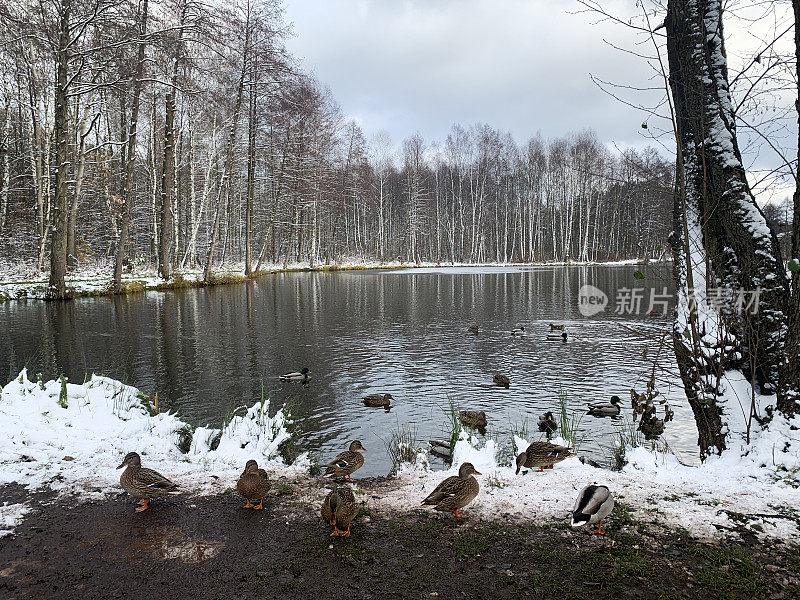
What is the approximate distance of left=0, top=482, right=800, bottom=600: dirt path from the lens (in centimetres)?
312

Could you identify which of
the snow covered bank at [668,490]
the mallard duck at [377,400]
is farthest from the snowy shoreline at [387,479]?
the mallard duck at [377,400]

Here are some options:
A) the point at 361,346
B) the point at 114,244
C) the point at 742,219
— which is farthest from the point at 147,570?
the point at 114,244

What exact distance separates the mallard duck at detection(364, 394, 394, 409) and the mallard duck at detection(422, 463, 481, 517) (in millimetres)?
4198

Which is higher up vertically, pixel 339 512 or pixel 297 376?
pixel 339 512

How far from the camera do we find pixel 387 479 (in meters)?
5.21

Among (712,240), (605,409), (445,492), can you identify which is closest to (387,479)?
(445,492)

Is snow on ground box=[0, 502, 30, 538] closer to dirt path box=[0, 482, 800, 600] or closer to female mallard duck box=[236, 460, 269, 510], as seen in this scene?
dirt path box=[0, 482, 800, 600]

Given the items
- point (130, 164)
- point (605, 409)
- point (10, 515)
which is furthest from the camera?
point (130, 164)

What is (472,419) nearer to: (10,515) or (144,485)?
(144,485)

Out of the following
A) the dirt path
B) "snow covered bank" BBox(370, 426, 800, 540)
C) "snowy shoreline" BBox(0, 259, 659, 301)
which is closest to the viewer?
the dirt path

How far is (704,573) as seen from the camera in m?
3.14

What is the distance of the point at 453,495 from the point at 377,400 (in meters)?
4.41

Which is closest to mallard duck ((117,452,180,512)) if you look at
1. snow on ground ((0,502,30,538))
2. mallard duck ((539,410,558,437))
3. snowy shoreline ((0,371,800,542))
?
snowy shoreline ((0,371,800,542))

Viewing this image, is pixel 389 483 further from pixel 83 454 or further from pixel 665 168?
pixel 665 168
